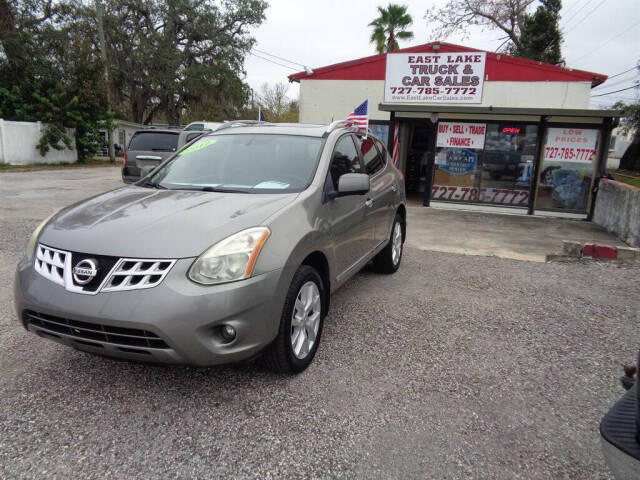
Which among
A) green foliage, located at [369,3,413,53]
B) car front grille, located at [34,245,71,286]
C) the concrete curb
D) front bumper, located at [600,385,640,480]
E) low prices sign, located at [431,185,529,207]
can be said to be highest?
green foliage, located at [369,3,413,53]

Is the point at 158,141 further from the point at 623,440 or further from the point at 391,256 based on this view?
the point at 623,440

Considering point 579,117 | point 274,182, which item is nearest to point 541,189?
point 579,117

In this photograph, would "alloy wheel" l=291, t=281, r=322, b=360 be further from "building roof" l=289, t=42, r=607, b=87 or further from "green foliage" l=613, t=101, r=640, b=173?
"green foliage" l=613, t=101, r=640, b=173

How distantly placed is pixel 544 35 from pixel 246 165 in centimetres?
3048

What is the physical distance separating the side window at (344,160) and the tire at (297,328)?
95 centimetres

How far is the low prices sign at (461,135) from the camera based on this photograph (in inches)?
481

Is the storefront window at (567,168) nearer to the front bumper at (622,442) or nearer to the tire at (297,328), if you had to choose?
the tire at (297,328)

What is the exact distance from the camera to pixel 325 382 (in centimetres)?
313

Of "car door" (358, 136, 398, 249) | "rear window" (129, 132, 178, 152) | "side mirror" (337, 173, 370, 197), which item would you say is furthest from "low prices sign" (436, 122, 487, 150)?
"side mirror" (337, 173, 370, 197)

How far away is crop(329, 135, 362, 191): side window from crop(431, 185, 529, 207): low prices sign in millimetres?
8769

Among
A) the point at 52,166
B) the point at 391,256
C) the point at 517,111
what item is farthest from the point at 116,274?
the point at 52,166

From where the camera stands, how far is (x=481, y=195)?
1252 centimetres

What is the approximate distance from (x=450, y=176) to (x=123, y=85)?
94.0ft

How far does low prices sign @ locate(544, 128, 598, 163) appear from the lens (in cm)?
1148
